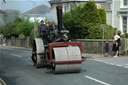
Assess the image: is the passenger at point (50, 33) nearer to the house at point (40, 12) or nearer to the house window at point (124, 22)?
the house at point (40, 12)

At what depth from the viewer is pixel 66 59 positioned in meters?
13.8

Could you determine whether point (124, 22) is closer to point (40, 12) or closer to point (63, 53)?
point (40, 12)

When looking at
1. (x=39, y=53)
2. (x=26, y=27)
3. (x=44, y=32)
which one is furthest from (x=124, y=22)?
(x=39, y=53)

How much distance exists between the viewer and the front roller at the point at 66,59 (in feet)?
45.2

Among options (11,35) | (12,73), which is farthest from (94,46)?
(11,35)

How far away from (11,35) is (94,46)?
41.3m

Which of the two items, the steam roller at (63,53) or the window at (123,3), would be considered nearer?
the steam roller at (63,53)

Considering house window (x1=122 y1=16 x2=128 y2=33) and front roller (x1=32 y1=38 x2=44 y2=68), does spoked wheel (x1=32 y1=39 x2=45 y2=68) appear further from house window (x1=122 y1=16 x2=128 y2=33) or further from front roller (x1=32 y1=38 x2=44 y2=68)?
house window (x1=122 y1=16 x2=128 y2=33)

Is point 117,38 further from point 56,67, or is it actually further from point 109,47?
point 56,67

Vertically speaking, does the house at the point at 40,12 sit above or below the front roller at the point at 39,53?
above

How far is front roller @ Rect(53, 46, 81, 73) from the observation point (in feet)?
A: 45.2

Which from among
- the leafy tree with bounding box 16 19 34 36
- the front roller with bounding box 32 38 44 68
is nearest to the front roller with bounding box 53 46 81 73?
the front roller with bounding box 32 38 44 68

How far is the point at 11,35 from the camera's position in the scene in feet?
218

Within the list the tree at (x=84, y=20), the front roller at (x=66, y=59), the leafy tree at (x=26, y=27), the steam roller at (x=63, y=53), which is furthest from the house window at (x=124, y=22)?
the front roller at (x=66, y=59)
